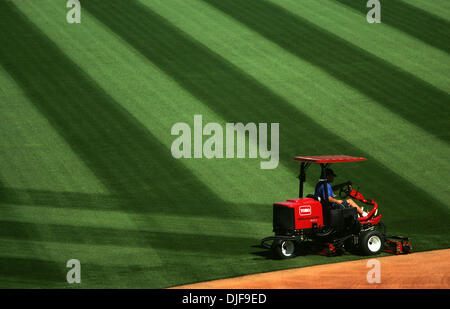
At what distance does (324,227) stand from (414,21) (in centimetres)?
2041

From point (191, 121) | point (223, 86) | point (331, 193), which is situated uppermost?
point (223, 86)

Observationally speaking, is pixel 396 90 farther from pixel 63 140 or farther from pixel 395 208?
pixel 63 140

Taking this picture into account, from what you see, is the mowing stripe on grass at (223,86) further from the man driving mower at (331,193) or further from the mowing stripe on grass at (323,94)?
the man driving mower at (331,193)

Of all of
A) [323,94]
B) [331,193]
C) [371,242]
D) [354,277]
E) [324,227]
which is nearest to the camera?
[354,277]

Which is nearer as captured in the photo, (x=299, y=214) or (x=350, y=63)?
(x=299, y=214)

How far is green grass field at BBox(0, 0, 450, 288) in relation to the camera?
16.2m

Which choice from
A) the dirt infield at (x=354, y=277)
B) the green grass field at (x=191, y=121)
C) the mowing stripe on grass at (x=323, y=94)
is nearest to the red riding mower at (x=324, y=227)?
the green grass field at (x=191, y=121)

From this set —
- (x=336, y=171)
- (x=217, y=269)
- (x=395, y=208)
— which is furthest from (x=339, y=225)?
(x=336, y=171)

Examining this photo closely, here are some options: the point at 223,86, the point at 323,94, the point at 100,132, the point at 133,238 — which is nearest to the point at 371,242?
the point at 133,238

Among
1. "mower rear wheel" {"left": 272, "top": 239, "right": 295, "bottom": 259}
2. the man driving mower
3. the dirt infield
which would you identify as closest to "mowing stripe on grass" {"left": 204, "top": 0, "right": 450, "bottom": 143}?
the man driving mower

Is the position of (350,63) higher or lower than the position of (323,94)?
higher

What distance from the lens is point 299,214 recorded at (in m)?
14.8

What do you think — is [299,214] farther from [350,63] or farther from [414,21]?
[414,21]

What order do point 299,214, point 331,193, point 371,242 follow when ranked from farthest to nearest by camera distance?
1. point 371,242
2. point 331,193
3. point 299,214
